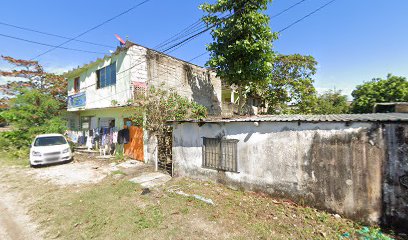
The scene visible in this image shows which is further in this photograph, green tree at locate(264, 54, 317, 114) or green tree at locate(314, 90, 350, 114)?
green tree at locate(314, 90, 350, 114)

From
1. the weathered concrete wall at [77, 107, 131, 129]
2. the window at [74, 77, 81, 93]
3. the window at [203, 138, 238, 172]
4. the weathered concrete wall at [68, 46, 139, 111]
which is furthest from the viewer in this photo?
the window at [74, 77, 81, 93]

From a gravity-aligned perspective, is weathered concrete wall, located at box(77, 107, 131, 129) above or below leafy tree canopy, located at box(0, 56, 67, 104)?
below

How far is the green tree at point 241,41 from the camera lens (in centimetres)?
1030

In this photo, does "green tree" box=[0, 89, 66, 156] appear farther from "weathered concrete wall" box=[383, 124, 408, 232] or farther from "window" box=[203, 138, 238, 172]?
"weathered concrete wall" box=[383, 124, 408, 232]

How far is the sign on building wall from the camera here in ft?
49.1

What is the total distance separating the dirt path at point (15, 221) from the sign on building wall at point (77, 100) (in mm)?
A: 9729

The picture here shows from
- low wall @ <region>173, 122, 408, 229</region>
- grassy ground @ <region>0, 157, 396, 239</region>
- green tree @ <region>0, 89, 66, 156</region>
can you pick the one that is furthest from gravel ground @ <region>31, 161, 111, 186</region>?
low wall @ <region>173, 122, 408, 229</region>

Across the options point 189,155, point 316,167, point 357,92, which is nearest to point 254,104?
point 357,92

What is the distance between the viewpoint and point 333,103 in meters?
27.2

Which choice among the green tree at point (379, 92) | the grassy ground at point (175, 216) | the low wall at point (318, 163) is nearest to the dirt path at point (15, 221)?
the grassy ground at point (175, 216)

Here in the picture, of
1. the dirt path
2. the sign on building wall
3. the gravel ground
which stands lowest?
the dirt path

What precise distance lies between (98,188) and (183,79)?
943cm

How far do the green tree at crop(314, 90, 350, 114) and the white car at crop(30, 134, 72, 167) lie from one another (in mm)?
26931

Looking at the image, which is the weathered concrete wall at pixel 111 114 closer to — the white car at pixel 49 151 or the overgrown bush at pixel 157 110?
the overgrown bush at pixel 157 110
